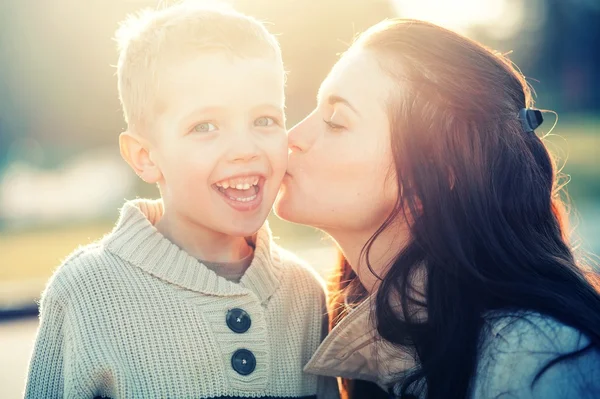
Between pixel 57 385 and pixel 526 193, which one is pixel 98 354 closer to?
pixel 57 385

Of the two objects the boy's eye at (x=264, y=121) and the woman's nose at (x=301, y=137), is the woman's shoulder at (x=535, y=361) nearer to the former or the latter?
the woman's nose at (x=301, y=137)

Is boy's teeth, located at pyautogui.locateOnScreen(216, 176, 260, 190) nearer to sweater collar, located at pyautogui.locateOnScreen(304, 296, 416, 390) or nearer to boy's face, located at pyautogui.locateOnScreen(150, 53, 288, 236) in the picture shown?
boy's face, located at pyautogui.locateOnScreen(150, 53, 288, 236)

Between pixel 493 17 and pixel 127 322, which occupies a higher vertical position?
pixel 493 17

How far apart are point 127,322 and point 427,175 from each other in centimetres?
115

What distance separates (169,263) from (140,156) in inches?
18.2

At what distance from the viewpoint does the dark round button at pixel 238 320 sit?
2.52m

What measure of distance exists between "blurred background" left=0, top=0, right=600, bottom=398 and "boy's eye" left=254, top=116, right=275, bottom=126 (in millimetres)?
797

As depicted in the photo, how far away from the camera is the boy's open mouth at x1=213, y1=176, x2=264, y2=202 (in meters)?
2.62

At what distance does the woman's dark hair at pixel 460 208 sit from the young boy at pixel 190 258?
43 cm

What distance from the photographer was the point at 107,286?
2.48 m

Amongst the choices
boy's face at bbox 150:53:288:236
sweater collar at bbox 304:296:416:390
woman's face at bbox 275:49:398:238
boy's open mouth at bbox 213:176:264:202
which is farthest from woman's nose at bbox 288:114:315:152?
sweater collar at bbox 304:296:416:390

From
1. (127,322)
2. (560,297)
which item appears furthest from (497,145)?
(127,322)

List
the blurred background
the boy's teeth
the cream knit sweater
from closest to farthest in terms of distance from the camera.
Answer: the cream knit sweater < the boy's teeth < the blurred background

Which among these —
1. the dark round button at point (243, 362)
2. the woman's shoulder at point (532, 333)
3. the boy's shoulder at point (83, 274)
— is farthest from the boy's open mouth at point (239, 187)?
the woman's shoulder at point (532, 333)
